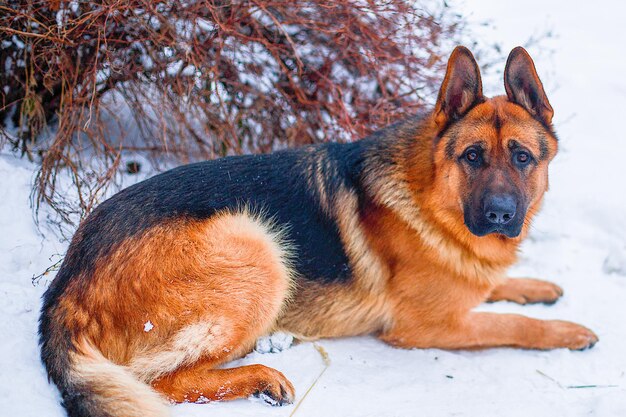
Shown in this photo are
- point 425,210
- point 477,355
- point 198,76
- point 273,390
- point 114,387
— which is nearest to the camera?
point 114,387

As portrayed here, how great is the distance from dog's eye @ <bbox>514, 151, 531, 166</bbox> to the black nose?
249 millimetres

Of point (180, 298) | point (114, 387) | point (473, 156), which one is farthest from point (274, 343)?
point (473, 156)

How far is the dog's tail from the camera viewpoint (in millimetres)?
2385

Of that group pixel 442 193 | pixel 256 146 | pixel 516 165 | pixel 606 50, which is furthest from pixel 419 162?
pixel 606 50

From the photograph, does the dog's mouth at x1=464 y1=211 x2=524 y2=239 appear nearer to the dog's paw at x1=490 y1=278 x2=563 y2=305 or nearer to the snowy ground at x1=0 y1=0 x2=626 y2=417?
the snowy ground at x1=0 y1=0 x2=626 y2=417

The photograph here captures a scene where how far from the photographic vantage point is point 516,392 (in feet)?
10.2

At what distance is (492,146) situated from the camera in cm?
305

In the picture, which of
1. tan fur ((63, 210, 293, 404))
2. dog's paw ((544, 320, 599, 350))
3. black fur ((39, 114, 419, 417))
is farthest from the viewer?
dog's paw ((544, 320, 599, 350))

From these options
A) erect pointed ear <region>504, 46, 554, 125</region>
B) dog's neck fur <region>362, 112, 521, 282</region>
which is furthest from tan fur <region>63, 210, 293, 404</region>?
erect pointed ear <region>504, 46, 554, 125</region>

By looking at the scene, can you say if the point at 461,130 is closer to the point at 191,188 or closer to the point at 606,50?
the point at 191,188

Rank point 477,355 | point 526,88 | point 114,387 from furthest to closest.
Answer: point 477,355
point 526,88
point 114,387

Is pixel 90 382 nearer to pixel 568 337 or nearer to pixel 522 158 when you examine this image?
pixel 522 158

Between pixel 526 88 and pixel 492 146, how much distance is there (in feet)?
1.41

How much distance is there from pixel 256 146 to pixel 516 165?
2.54 meters
